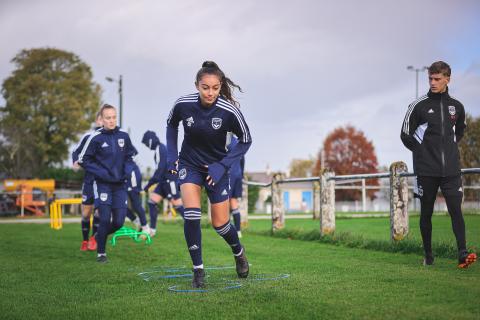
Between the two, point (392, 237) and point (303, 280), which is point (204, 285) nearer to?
point (303, 280)

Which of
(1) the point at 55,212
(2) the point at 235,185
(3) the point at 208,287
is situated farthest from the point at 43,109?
(3) the point at 208,287

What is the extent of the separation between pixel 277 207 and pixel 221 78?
32.1 ft

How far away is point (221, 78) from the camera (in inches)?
267

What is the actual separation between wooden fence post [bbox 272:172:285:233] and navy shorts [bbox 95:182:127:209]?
21.2 ft

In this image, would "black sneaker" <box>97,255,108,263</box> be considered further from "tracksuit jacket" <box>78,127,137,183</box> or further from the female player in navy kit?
the female player in navy kit

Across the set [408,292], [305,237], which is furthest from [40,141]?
[408,292]

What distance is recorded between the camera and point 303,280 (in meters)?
6.69

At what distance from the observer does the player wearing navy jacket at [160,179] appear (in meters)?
15.3

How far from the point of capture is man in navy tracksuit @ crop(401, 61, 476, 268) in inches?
298

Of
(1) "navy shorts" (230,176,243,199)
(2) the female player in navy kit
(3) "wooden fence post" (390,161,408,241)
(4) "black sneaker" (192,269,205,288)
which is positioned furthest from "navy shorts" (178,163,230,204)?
(1) "navy shorts" (230,176,243,199)

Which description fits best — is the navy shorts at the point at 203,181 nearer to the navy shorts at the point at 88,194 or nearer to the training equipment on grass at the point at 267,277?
the training equipment on grass at the point at 267,277

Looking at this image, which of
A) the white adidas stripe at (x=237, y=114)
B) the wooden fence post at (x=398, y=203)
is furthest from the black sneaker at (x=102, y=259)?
the wooden fence post at (x=398, y=203)

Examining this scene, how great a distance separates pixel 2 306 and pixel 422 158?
4.96m

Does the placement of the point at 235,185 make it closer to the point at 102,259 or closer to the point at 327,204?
the point at 327,204
